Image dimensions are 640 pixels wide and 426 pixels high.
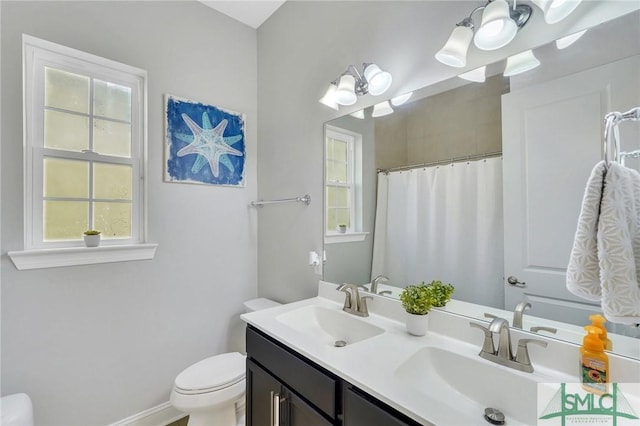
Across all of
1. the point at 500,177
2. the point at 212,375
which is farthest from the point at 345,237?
the point at 212,375

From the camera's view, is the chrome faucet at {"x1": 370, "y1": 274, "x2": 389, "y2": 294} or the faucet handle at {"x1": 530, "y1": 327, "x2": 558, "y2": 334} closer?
the faucet handle at {"x1": 530, "y1": 327, "x2": 558, "y2": 334}

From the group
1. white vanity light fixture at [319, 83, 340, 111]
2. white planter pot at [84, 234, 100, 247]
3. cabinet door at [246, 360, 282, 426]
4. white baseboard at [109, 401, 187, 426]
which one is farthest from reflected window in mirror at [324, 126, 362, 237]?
white baseboard at [109, 401, 187, 426]

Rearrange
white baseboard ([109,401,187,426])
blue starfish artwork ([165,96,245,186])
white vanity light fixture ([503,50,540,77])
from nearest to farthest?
white vanity light fixture ([503,50,540,77]) < white baseboard ([109,401,187,426]) < blue starfish artwork ([165,96,245,186])

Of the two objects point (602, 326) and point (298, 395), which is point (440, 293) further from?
point (298, 395)

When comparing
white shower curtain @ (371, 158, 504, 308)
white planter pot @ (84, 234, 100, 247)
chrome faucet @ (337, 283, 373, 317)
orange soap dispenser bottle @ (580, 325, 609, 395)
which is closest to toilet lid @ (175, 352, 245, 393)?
chrome faucet @ (337, 283, 373, 317)

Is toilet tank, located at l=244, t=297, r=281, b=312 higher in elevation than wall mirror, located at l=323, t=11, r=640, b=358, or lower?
lower

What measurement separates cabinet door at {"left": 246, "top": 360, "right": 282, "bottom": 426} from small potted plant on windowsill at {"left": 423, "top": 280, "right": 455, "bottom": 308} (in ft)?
2.36

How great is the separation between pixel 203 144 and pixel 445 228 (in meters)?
1.66

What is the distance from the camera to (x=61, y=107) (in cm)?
151

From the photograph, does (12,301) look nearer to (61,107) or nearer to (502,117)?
(61,107)

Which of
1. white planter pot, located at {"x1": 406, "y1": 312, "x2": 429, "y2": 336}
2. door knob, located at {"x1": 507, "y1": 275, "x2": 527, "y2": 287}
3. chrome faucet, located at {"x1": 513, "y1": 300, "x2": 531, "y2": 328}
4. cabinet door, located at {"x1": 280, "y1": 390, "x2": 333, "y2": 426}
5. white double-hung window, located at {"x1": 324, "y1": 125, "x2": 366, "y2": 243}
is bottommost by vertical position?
cabinet door, located at {"x1": 280, "y1": 390, "x2": 333, "y2": 426}

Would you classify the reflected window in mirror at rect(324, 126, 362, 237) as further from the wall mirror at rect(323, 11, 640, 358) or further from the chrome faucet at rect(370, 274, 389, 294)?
the chrome faucet at rect(370, 274, 389, 294)

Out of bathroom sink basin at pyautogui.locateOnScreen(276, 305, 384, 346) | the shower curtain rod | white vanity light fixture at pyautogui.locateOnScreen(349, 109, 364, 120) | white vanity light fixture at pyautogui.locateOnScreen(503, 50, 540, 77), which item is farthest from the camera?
white vanity light fixture at pyautogui.locateOnScreen(349, 109, 364, 120)

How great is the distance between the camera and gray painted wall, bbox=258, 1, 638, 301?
113 centimetres
